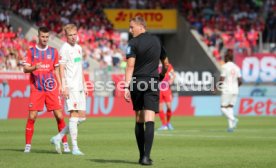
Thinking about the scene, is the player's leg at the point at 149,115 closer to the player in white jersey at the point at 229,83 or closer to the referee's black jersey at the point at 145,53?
the referee's black jersey at the point at 145,53

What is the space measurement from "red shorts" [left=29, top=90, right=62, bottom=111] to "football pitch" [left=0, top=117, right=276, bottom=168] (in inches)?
35.0

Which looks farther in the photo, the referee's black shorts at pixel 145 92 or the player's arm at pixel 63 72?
the player's arm at pixel 63 72

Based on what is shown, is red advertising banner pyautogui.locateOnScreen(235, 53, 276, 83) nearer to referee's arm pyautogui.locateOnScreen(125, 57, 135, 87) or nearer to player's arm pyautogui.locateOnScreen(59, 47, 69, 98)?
player's arm pyautogui.locateOnScreen(59, 47, 69, 98)

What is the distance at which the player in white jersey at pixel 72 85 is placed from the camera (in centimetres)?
1566

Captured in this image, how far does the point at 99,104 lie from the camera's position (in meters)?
35.3

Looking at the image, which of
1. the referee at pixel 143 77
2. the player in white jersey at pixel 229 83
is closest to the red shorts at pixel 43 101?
the referee at pixel 143 77

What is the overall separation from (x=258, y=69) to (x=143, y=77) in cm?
3277

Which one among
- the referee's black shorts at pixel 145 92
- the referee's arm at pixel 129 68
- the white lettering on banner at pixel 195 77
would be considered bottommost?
the white lettering on banner at pixel 195 77

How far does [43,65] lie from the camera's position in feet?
52.7

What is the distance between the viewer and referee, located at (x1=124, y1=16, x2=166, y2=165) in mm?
13320

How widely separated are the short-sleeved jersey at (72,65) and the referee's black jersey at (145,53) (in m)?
2.56

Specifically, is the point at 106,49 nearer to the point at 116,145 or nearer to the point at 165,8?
the point at 165,8

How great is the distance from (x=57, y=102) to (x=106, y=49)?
89.3 feet

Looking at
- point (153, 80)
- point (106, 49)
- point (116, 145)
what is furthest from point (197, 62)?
point (153, 80)
